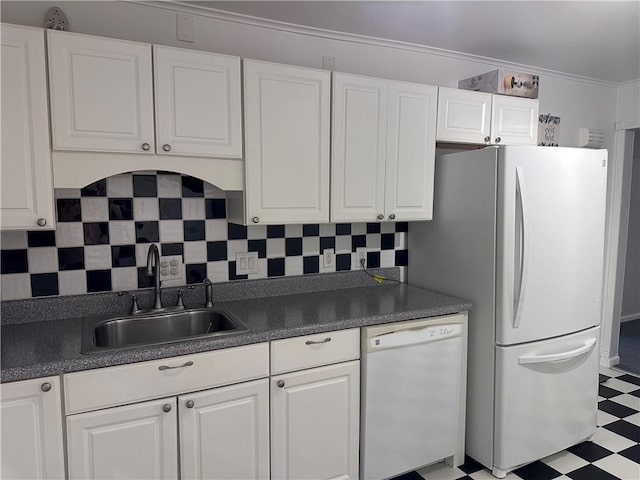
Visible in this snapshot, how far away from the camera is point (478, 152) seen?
7.30 ft

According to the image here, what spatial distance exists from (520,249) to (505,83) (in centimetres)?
106

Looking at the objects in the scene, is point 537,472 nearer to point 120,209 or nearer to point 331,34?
point 120,209

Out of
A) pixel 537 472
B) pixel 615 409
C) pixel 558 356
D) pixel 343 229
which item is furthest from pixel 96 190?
pixel 615 409

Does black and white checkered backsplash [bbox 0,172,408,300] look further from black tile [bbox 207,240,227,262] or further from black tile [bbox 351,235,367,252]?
black tile [bbox 351,235,367,252]

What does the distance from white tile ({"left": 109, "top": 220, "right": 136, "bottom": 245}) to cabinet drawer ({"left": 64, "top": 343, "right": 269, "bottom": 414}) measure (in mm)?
732

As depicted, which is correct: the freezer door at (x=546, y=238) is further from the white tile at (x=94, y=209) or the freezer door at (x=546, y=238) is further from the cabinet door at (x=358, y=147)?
the white tile at (x=94, y=209)

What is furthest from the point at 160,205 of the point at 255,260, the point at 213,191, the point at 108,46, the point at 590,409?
the point at 590,409

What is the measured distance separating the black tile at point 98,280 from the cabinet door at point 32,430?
650mm

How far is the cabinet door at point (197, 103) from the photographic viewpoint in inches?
71.1

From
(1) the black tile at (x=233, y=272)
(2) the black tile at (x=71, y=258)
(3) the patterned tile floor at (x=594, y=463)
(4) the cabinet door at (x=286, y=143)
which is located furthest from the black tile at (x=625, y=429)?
(2) the black tile at (x=71, y=258)

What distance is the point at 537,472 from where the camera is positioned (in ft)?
7.47

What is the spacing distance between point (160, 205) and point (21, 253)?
61 cm

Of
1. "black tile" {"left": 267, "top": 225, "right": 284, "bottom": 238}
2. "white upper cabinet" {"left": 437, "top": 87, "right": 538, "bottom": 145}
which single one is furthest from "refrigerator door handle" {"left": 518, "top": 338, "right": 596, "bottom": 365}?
"black tile" {"left": 267, "top": 225, "right": 284, "bottom": 238}

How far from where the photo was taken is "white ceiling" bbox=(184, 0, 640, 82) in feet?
6.98
